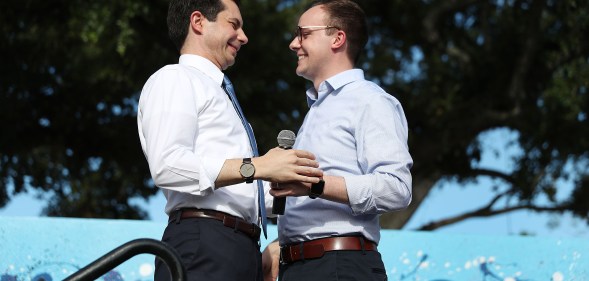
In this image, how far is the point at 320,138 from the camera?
12.7 feet

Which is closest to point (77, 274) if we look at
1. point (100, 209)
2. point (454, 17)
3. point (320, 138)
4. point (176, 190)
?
point (176, 190)

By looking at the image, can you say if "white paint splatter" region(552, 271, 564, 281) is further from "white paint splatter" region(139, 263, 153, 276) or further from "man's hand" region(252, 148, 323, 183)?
"man's hand" region(252, 148, 323, 183)

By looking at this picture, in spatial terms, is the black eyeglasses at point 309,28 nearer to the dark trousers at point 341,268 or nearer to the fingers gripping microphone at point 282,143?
the fingers gripping microphone at point 282,143

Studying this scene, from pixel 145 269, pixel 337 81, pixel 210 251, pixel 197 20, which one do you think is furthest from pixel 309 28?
pixel 145 269

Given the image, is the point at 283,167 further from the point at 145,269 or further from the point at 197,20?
the point at 145,269

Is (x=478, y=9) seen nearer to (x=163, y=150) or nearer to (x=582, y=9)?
(x=582, y=9)

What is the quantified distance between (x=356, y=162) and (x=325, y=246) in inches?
14.5

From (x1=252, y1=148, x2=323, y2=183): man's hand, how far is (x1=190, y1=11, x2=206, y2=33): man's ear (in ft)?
2.50

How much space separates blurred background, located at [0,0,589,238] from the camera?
1322cm

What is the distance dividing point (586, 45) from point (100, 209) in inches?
367

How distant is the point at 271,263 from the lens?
401 cm

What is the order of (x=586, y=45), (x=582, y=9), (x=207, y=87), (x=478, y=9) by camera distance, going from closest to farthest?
(x=207, y=87) < (x=582, y=9) < (x=586, y=45) < (x=478, y=9)

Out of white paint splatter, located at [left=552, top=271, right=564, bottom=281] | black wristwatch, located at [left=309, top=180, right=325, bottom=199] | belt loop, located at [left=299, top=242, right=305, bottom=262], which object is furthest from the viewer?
white paint splatter, located at [left=552, top=271, right=564, bottom=281]

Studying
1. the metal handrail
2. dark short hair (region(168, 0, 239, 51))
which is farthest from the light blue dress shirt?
the metal handrail
